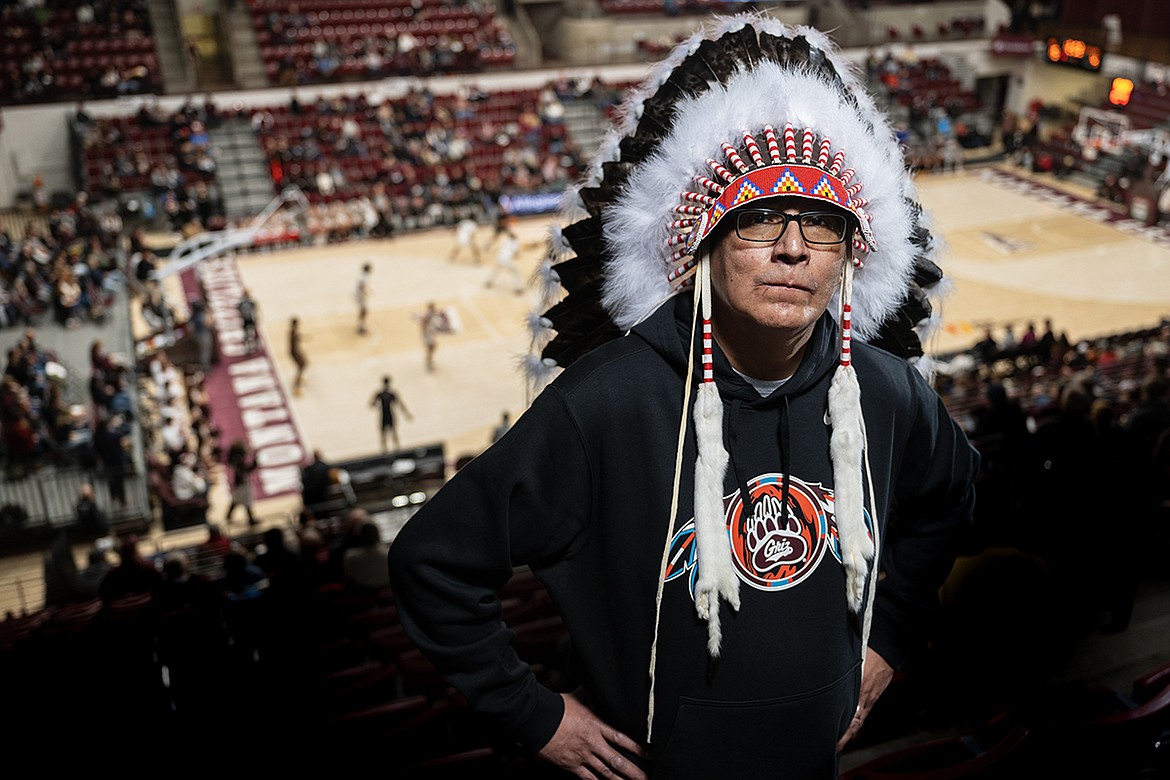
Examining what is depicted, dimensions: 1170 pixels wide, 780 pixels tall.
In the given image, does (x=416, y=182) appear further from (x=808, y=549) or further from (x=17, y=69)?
(x=808, y=549)

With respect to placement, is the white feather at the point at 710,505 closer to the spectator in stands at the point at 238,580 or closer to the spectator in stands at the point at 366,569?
the spectator in stands at the point at 366,569

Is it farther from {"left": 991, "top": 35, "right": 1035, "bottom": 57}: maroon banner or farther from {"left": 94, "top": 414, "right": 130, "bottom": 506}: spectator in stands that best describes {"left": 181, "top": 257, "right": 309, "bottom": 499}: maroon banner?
{"left": 991, "top": 35, "right": 1035, "bottom": 57}: maroon banner

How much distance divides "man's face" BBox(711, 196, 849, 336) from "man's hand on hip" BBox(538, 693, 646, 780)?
0.93 m

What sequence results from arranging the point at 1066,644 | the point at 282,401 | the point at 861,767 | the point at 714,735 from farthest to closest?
1. the point at 282,401
2. the point at 1066,644
3. the point at 861,767
4. the point at 714,735

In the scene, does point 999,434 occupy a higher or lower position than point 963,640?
lower

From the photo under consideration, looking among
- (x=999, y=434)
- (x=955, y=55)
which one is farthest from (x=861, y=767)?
(x=955, y=55)

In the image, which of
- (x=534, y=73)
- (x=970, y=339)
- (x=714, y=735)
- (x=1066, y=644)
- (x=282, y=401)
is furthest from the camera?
(x=534, y=73)

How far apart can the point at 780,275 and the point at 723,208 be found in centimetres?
17

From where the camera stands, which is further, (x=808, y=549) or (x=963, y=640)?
(x=963, y=640)

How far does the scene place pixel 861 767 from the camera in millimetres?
3229

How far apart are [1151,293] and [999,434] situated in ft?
41.5

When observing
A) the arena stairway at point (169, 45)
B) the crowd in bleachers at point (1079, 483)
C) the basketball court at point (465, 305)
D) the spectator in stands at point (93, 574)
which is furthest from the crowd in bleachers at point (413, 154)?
the crowd in bleachers at point (1079, 483)

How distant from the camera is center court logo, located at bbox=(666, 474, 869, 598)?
7.36ft

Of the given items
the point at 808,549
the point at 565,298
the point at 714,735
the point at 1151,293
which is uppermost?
the point at 565,298
